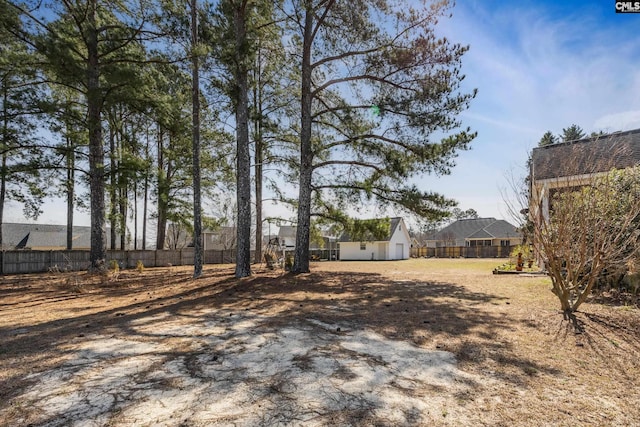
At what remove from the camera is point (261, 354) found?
11.9 ft

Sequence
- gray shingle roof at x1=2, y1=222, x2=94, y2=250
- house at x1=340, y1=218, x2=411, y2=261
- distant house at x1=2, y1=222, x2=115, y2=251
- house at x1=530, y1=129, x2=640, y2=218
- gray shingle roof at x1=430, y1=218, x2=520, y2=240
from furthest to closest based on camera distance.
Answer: gray shingle roof at x1=430, y1=218, x2=520, y2=240 < gray shingle roof at x1=2, y1=222, x2=94, y2=250 < distant house at x1=2, y1=222, x2=115, y2=251 < house at x1=340, y1=218, x2=411, y2=261 < house at x1=530, y1=129, x2=640, y2=218

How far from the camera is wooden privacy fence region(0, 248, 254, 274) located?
48.0ft

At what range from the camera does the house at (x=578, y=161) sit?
18.7 ft

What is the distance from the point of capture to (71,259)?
16.4 metres

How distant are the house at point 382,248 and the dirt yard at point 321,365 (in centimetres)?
2515

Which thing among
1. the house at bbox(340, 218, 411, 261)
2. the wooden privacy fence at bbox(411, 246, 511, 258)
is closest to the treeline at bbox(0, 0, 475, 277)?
the house at bbox(340, 218, 411, 261)

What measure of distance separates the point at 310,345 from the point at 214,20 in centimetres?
1118

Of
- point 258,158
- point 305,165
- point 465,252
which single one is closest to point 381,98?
point 305,165

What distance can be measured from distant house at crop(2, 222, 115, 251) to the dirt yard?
35.1 meters

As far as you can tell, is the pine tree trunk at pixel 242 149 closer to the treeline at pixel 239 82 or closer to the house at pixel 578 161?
the treeline at pixel 239 82

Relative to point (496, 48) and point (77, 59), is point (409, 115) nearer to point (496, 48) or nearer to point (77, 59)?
Answer: point (496, 48)

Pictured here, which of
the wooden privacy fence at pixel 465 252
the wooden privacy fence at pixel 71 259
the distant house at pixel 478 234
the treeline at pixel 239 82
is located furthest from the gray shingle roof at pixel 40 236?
the distant house at pixel 478 234

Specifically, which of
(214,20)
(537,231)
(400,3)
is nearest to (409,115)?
(400,3)

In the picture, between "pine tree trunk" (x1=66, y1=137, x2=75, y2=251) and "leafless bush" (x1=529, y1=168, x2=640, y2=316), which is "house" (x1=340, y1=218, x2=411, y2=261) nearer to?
"pine tree trunk" (x1=66, y1=137, x2=75, y2=251)
